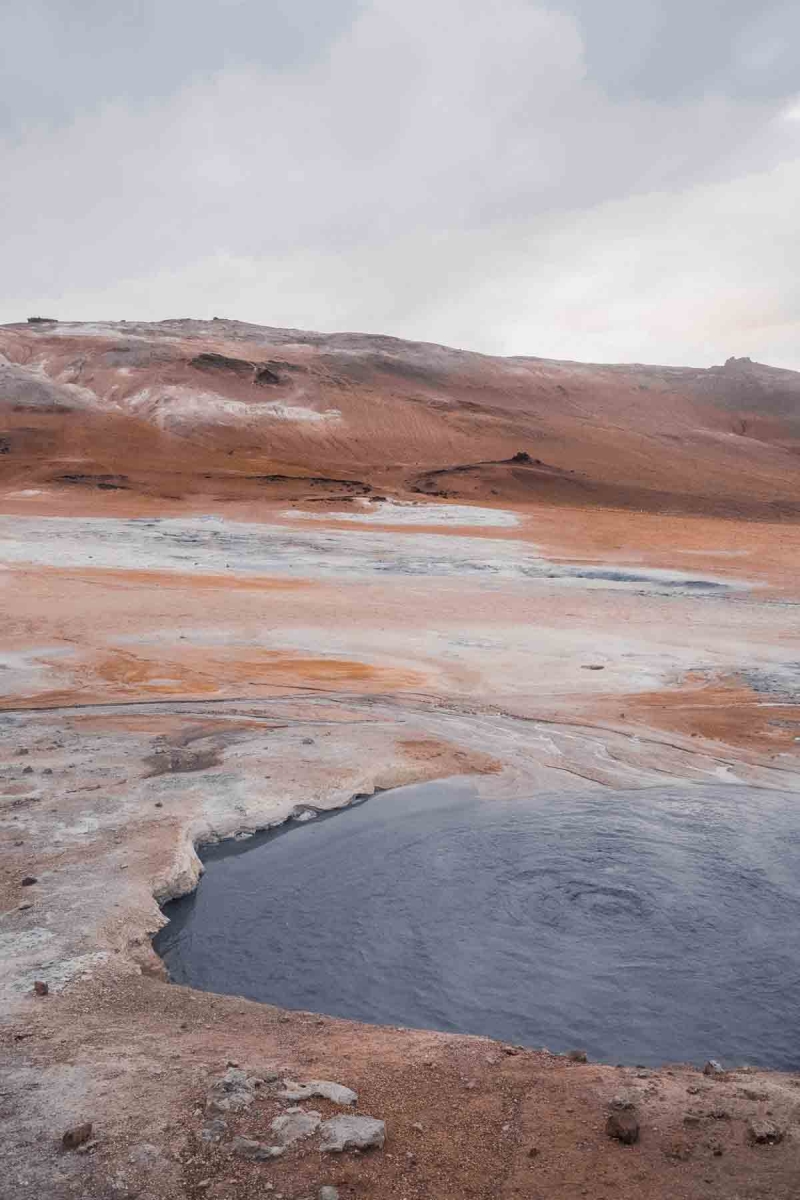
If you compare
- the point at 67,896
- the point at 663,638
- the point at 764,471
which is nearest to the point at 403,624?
the point at 663,638

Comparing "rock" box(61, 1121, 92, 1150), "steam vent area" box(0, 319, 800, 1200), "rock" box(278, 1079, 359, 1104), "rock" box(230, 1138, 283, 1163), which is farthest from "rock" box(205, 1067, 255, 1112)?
"rock" box(61, 1121, 92, 1150)

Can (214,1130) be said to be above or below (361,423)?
below

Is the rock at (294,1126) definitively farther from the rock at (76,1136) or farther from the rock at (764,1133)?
the rock at (764,1133)

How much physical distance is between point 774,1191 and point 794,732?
28.2 feet

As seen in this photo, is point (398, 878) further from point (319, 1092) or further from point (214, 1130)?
point (214, 1130)

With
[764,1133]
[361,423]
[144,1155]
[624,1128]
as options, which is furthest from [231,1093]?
[361,423]

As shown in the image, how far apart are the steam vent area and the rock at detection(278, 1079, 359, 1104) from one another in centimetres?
2

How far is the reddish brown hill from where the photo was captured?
4231cm

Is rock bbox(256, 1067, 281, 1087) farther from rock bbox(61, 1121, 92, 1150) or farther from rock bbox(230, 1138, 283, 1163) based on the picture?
rock bbox(61, 1121, 92, 1150)

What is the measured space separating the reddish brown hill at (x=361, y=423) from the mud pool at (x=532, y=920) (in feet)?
99.1

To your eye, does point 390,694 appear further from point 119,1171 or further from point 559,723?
point 119,1171

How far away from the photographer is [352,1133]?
437cm

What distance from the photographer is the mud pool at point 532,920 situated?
6.25 meters

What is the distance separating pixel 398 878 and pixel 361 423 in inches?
1898
